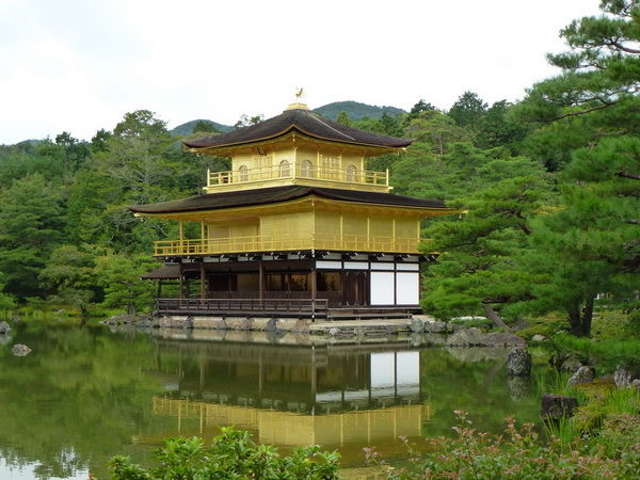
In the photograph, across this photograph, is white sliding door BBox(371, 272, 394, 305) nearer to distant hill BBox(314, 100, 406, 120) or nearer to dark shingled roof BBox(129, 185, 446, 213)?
dark shingled roof BBox(129, 185, 446, 213)

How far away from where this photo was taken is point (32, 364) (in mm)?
21047

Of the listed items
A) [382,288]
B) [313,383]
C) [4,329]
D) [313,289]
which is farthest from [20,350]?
[382,288]

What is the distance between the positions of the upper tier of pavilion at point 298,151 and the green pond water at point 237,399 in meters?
14.1

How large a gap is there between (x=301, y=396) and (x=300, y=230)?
65.7 feet

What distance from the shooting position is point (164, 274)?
40.2m

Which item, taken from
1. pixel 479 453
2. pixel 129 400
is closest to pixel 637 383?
pixel 479 453

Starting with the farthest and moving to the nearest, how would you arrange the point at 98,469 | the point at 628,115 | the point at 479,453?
the point at 628,115, the point at 98,469, the point at 479,453

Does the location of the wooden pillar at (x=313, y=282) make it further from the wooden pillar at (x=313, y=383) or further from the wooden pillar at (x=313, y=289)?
the wooden pillar at (x=313, y=383)

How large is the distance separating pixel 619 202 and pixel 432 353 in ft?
45.5

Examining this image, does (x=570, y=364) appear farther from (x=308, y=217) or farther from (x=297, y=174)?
(x=297, y=174)

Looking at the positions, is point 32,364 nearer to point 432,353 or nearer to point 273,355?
point 273,355

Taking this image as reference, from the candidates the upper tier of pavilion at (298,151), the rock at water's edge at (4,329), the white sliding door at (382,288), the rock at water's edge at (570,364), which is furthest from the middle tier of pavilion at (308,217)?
the rock at water's edge at (570,364)

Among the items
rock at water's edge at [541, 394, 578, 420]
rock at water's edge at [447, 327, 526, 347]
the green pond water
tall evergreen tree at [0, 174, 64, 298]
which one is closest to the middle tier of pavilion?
rock at water's edge at [447, 327, 526, 347]

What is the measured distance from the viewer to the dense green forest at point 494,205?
35.9ft
